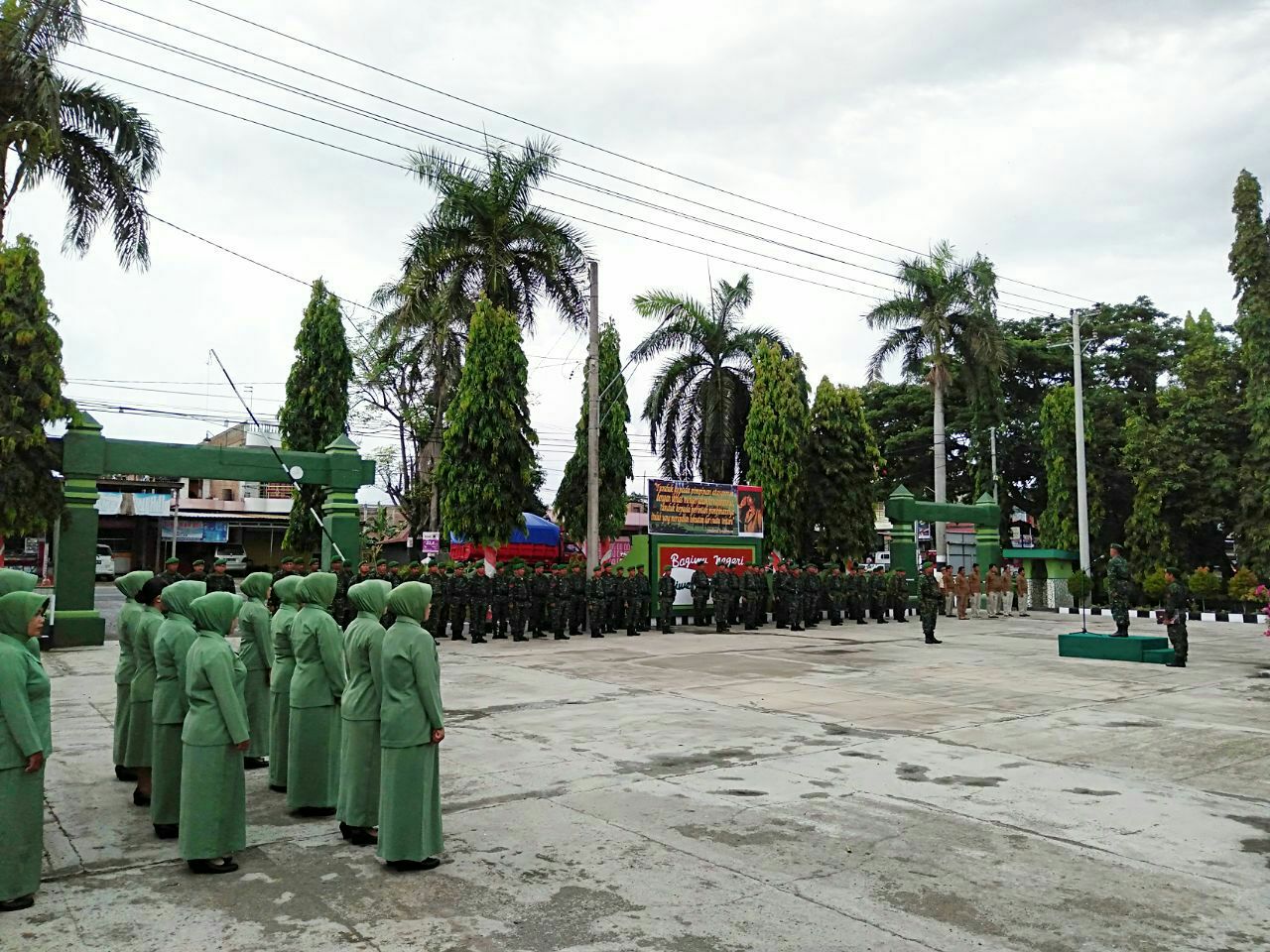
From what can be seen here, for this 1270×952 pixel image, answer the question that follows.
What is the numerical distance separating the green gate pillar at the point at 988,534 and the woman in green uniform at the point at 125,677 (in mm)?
26140

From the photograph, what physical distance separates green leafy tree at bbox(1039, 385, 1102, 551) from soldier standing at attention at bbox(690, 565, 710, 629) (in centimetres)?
1565

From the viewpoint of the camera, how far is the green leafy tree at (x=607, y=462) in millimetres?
27625

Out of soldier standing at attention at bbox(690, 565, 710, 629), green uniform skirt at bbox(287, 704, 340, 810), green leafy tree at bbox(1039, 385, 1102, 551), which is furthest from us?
green leafy tree at bbox(1039, 385, 1102, 551)

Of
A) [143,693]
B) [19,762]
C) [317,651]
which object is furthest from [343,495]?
[19,762]

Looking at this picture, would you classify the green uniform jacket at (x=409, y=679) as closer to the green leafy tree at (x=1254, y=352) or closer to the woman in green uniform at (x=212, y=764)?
the woman in green uniform at (x=212, y=764)

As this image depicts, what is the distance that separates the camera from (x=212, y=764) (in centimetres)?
520

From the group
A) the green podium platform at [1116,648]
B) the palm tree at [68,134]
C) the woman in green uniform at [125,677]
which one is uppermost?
the palm tree at [68,134]

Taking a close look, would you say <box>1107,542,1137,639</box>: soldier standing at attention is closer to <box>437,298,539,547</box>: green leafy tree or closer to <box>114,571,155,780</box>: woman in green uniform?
<box>437,298,539,547</box>: green leafy tree

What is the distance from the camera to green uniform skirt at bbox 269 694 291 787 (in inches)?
275

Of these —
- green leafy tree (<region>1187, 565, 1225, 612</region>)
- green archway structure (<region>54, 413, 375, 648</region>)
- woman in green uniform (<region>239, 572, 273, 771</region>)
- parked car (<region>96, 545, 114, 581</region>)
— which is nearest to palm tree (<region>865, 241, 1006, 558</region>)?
green leafy tree (<region>1187, 565, 1225, 612</region>)

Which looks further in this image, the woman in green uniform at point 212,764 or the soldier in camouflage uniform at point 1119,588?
the soldier in camouflage uniform at point 1119,588

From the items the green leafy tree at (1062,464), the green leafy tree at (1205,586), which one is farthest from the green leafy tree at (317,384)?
the green leafy tree at (1205,586)

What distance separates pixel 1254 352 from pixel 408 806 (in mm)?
29853

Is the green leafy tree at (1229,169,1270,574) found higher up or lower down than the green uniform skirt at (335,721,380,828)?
higher up
